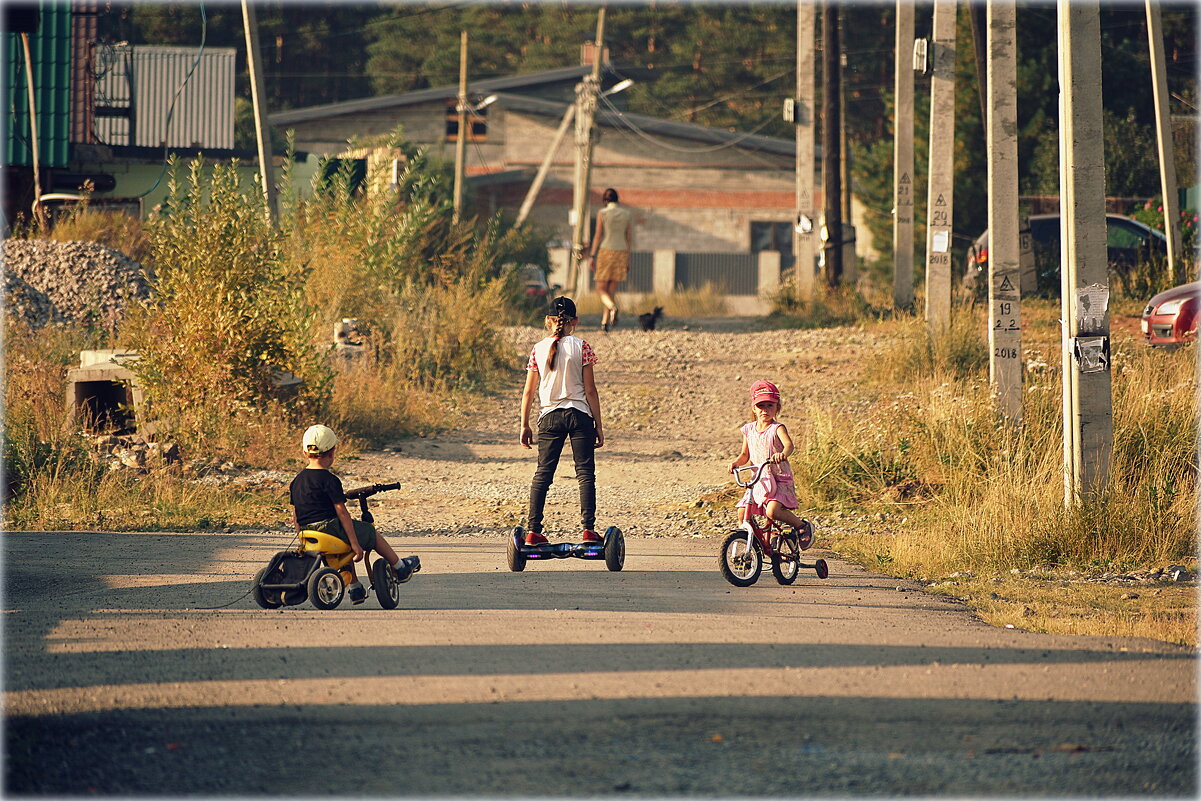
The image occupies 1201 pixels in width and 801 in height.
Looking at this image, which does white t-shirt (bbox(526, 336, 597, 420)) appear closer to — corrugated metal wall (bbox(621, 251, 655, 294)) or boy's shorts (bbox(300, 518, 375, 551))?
boy's shorts (bbox(300, 518, 375, 551))

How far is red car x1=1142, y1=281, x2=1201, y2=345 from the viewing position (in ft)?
57.7

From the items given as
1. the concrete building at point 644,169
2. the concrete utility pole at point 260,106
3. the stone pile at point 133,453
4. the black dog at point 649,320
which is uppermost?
the concrete building at point 644,169

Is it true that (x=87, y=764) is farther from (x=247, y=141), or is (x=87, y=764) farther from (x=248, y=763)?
(x=247, y=141)

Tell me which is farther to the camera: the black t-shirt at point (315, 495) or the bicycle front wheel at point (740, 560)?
the bicycle front wheel at point (740, 560)

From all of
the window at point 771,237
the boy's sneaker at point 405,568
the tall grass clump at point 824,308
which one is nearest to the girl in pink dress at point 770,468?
the boy's sneaker at point 405,568

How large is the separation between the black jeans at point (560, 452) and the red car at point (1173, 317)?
35.8 ft

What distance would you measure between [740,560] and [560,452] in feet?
4.53

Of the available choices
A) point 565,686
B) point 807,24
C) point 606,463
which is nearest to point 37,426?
point 606,463

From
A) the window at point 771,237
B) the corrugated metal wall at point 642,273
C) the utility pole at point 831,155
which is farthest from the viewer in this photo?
the window at point 771,237

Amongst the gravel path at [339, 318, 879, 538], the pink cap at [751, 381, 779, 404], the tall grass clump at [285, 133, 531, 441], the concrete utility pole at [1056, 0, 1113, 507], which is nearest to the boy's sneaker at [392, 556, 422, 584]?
the pink cap at [751, 381, 779, 404]

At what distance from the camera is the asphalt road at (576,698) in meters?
4.70

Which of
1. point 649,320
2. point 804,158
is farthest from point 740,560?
point 804,158

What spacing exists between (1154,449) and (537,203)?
1599 inches

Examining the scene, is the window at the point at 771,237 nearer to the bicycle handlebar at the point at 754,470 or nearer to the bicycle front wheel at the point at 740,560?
the bicycle handlebar at the point at 754,470
